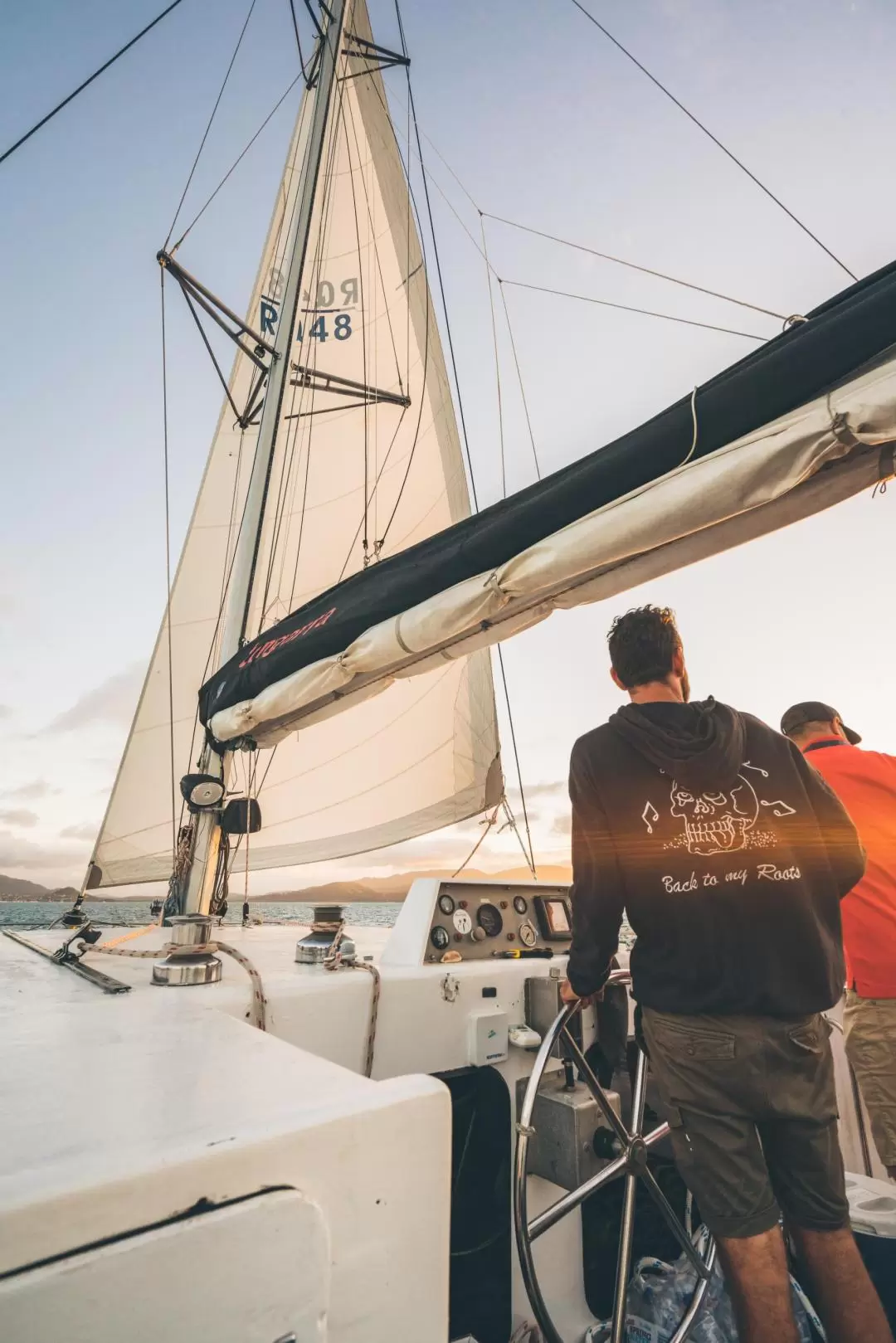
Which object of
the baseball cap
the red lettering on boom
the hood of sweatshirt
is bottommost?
the hood of sweatshirt

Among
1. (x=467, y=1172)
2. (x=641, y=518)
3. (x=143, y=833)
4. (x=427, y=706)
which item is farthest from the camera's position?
(x=427, y=706)

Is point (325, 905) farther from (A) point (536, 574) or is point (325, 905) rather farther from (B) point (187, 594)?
(B) point (187, 594)

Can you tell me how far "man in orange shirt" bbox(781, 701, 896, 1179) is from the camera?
6.18ft

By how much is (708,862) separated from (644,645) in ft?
1.77

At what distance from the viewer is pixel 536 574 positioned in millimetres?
1535

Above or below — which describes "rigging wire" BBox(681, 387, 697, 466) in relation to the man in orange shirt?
above

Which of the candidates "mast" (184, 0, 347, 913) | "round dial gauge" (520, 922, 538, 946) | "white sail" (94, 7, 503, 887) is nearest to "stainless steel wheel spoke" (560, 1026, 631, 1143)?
"round dial gauge" (520, 922, 538, 946)

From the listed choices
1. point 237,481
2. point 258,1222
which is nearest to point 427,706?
point 237,481

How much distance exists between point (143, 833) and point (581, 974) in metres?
4.55

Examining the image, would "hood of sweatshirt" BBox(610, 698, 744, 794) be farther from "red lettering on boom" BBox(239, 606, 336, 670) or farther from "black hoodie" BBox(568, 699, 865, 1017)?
"red lettering on boom" BBox(239, 606, 336, 670)

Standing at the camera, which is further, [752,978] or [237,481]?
[237,481]

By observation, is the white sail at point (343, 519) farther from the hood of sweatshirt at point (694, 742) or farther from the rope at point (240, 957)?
the hood of sweatshirt at point (694, 742)

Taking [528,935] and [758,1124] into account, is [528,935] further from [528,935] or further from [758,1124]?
[758,1124]

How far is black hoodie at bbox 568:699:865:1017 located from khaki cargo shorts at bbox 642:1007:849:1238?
0.06 meters
